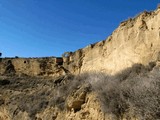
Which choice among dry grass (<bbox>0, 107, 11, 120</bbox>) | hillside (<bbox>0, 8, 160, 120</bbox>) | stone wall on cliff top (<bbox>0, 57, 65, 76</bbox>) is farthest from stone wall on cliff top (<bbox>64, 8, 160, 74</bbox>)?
stone wall on cliff top (<bbox>0, 57, 65, 76</bbox>)

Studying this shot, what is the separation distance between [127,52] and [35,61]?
22636mm

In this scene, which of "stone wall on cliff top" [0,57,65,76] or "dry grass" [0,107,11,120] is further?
"stone wall on cliff top" [0,57,65,76]

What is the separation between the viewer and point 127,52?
16828 mm

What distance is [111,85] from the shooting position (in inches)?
443

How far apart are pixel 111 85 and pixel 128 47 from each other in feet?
20.3

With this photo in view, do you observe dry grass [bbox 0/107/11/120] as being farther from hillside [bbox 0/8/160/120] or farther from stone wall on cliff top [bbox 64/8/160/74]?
stone wall on cliff top [bbox 64/8/160/74]

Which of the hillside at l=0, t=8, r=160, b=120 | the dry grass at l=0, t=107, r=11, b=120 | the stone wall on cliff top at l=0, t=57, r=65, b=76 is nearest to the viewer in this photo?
the hillside at l=0, t=8, r=160, b=120

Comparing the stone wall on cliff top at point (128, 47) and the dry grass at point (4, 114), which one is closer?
the stone wall on cliff top at point (128, 47)

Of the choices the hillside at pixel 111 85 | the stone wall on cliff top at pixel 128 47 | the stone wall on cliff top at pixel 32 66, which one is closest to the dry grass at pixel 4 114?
the hillside at pixel 111 85

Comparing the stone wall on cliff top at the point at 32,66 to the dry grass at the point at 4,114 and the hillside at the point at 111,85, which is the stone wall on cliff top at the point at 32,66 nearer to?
the hillside at the point at 111,85

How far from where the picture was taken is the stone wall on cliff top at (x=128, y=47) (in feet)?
46.6

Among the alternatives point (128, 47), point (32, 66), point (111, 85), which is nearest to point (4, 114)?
point (128, 47)

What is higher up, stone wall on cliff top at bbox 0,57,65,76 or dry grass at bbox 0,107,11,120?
stone wall on cliff top at bbox 0,57,65,76

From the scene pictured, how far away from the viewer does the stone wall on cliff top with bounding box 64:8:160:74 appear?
1420 centimetres
